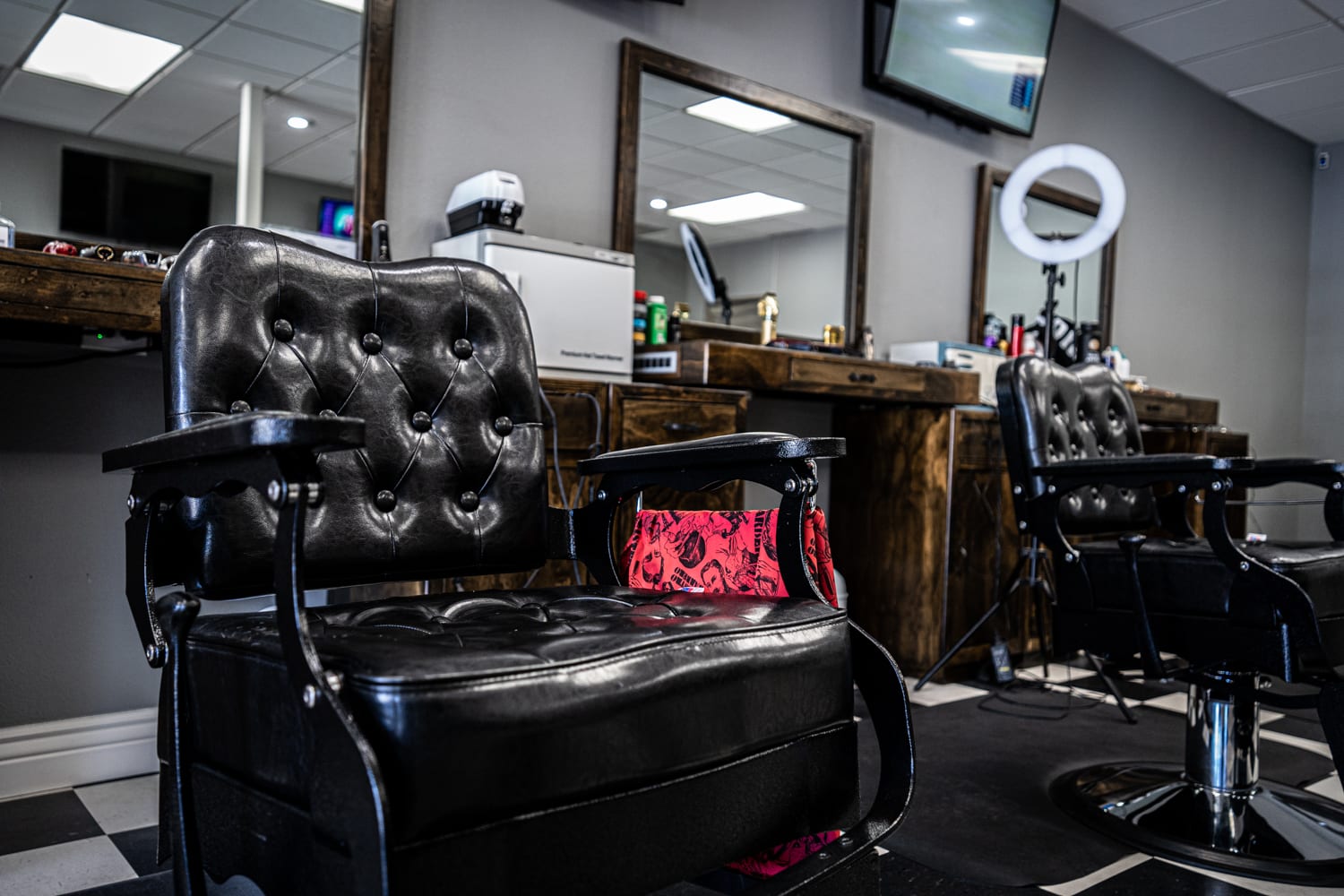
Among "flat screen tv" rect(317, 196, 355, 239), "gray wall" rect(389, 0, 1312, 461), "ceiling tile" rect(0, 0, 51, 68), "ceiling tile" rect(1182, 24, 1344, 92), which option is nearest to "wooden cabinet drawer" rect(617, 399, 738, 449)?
"gray wall" rect(389, 0, 1312, 461)

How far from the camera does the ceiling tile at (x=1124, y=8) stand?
14.2 feet

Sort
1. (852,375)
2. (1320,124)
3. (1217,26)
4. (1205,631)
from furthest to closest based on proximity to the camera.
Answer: (1320,124) → (1217,26) → (852,375) → (1205,631)

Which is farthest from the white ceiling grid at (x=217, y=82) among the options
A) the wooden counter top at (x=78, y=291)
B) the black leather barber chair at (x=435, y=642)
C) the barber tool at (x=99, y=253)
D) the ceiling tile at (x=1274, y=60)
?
the ceiling tile at (x=1274, y=60)

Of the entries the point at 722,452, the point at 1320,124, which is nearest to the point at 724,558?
the point at 722,452

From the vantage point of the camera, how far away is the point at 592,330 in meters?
2.41

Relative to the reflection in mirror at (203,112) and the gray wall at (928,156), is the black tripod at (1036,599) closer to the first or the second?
the gray wall at (928,156)

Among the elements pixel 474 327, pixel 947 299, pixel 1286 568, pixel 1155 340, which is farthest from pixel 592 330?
pixel 1155 340

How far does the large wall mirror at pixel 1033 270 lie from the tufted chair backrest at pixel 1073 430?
5.38 ft

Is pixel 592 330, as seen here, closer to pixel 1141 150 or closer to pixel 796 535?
pixel 796 535

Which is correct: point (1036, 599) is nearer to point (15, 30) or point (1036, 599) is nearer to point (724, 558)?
point (724, 558)

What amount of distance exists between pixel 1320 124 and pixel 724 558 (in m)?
6.06

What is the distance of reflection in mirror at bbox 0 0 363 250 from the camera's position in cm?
202

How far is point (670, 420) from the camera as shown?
248 cm

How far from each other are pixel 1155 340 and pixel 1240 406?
1.07m
